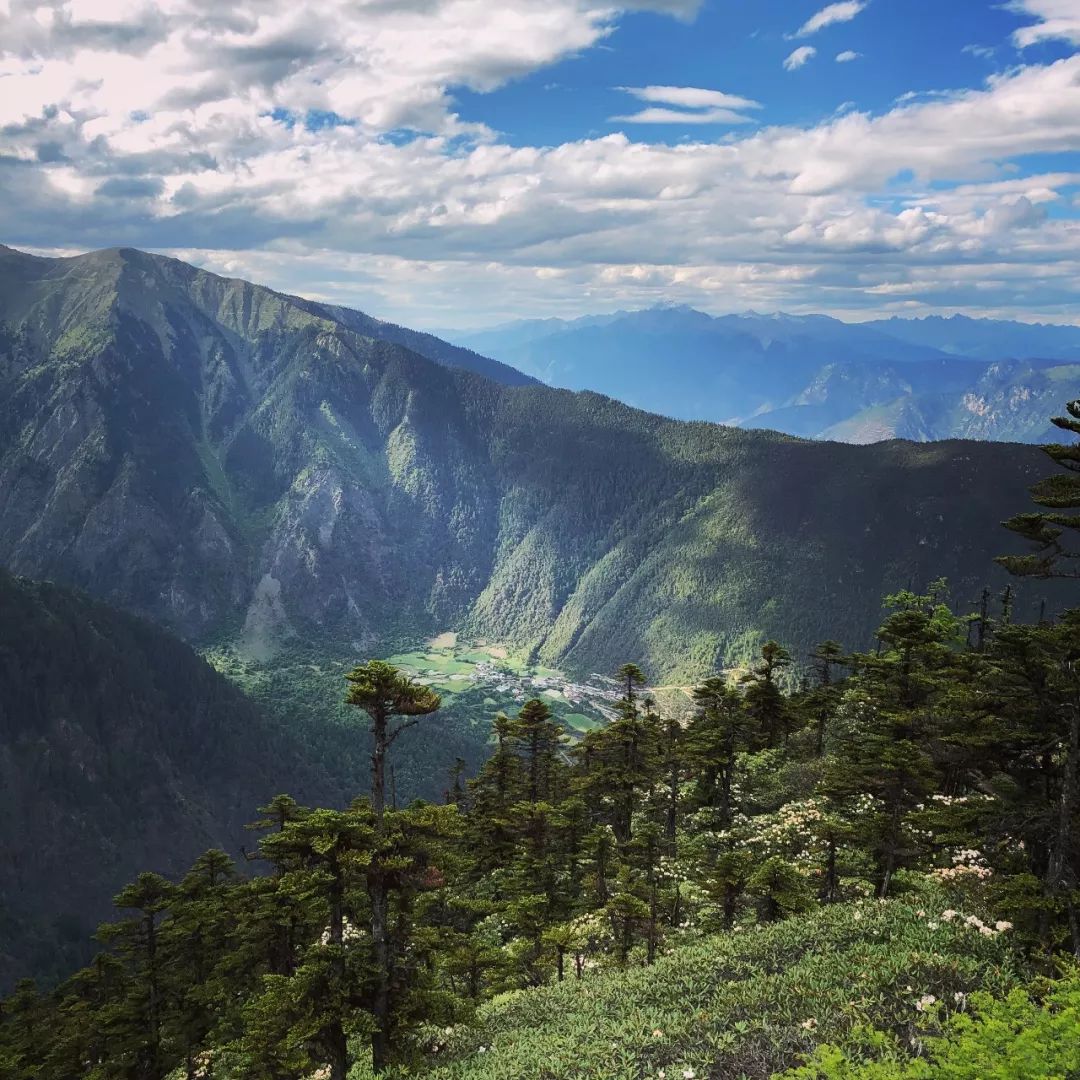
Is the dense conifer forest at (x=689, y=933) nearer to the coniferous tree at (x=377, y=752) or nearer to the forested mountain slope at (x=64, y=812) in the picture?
the coniferous tree at (x=377, y=752)

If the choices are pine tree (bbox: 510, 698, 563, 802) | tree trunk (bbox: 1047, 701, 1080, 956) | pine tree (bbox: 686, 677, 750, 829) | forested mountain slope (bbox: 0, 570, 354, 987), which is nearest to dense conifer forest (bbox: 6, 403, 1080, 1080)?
tree trunk (bbox: 1047, 701, 1080, 956)

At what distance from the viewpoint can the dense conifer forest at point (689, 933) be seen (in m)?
21.2

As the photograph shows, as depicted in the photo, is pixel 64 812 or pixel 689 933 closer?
pixel 689 933

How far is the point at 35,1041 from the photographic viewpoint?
57438mm

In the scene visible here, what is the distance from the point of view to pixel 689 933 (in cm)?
4300

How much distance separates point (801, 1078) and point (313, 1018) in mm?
16040

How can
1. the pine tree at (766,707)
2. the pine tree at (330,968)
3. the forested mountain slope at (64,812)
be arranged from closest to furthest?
the pine tree at (330,968), the pine tree at (766,707), the forested mountain slope at (64,812)

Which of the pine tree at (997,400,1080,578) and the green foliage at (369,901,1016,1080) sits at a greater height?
the pine tree at (997,400,1080,578)

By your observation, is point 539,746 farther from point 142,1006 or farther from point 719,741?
point 142,1006

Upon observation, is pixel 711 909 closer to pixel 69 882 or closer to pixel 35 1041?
pixel 35 1041

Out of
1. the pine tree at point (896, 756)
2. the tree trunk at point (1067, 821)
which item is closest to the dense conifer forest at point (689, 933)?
the tree trunk at point (1067, 821)

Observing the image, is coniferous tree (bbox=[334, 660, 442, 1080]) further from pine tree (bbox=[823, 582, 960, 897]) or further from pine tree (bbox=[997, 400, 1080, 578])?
pine tree (bbox=[823, 582, 960, 897])

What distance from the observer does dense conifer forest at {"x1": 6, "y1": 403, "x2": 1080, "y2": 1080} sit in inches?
835

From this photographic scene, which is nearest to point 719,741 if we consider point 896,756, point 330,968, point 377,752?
point 896,756
